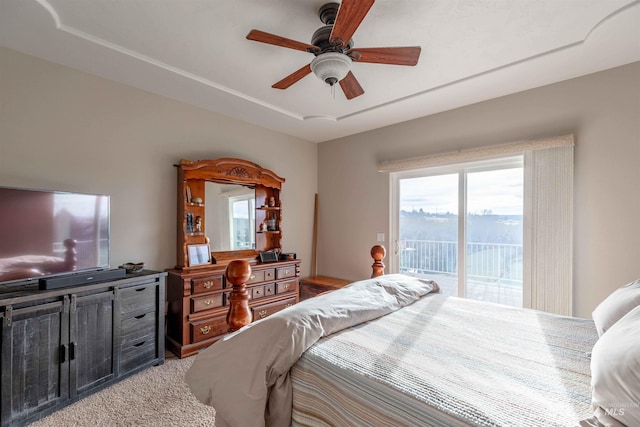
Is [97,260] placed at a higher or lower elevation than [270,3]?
lower

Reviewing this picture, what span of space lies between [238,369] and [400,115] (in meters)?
3.24

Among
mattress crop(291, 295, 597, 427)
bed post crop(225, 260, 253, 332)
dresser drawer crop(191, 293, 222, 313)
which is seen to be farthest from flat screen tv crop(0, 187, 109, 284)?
mattress crop(291, 295, 597, 427)

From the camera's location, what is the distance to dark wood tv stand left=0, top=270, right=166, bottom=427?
5.70 ft

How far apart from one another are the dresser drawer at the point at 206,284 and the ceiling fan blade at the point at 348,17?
7.77 feet

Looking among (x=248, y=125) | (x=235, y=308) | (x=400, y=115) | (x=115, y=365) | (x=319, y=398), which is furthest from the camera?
(x=248, y=125)

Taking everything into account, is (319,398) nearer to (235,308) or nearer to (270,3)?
(235,308)

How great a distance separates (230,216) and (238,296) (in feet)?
6.63

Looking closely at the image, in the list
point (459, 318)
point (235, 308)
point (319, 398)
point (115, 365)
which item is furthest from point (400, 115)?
point (115, 365)

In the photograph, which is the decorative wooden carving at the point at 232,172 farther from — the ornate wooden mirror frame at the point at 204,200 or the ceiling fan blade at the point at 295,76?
the ceiling fan blade at the point at 295,76

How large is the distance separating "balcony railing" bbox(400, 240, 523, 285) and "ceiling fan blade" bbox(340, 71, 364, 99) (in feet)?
6.99

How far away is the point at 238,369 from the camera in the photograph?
1.19 metres

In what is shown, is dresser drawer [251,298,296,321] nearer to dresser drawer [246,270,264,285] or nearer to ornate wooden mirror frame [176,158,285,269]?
dresser drawer [246,270,264,285]

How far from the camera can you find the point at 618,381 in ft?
2.57

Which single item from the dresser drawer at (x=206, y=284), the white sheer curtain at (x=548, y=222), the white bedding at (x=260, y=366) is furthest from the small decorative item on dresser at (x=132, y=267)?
the white sheer curtain at (x=548, y=222)
